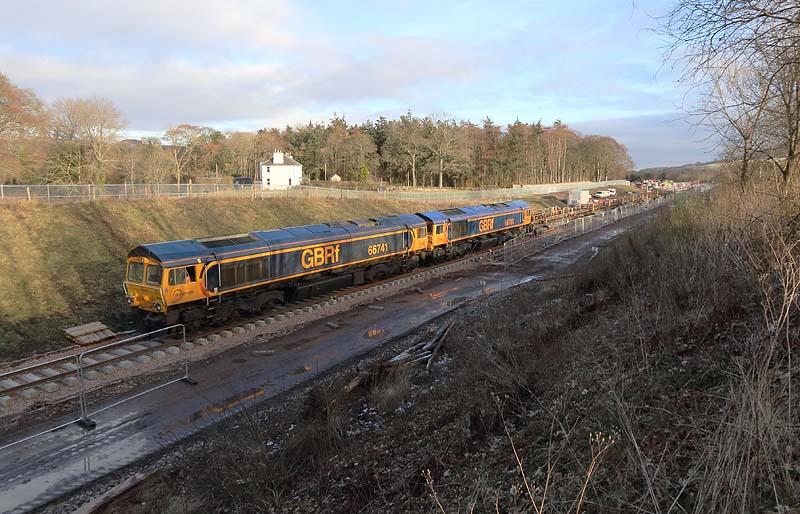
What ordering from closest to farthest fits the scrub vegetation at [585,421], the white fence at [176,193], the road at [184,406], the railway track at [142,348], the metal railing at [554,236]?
the scrub vegetation at [585,421] < the road at [184,406] < the railway track at [142,348] < the white fence at [176,193] < the metal railing at [554,236]

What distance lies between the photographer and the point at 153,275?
15125mm

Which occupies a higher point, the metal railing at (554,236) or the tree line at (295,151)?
the tree line at (295,151)

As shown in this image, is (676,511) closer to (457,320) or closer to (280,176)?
(457,320)

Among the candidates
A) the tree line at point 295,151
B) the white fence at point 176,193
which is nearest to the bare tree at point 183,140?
the tree line at point 295,151

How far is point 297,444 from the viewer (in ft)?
25.1

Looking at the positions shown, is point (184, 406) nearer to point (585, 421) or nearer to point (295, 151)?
point (585, 421)

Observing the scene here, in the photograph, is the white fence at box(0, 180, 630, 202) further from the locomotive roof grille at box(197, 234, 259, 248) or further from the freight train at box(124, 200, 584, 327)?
the locomotive roof grille at box(197, 234, 259, 248)

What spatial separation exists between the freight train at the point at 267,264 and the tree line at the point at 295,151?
27418 mm

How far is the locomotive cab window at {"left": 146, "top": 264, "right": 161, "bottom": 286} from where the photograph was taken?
49.2 ft

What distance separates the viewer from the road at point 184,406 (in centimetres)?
854

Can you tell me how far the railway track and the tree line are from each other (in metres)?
28.9

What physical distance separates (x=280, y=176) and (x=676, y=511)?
70.5 meters

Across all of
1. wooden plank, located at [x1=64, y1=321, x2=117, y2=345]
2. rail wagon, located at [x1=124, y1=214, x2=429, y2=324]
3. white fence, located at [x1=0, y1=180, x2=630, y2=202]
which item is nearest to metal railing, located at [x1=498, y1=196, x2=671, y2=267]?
rail wagon, located at [x1=124, y1=214, x2=429, y2=324]

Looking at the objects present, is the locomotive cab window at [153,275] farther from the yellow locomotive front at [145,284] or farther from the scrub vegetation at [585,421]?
the scrub vegetation at [585,421]
